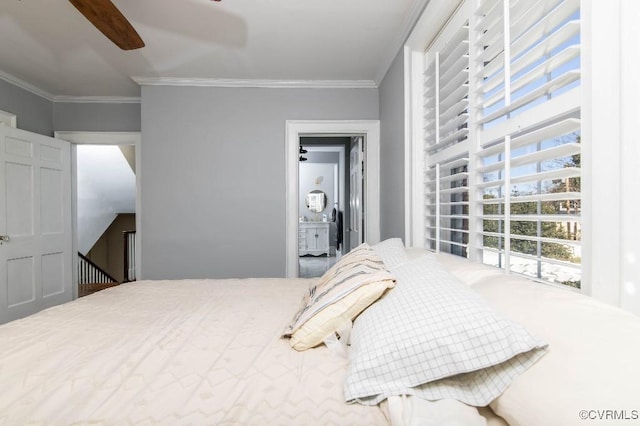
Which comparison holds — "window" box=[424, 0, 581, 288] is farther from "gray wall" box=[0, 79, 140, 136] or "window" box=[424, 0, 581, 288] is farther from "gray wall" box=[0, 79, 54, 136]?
"gray wall" box=[0, 79, 54, 136]

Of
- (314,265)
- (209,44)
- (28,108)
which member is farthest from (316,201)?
(209,44)

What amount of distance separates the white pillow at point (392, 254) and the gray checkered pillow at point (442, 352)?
0.57m

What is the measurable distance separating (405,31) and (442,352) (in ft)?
7.74

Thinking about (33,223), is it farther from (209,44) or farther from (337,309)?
(337,309)

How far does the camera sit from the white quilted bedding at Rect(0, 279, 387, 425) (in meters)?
0.76

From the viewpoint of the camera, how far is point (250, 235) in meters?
3.48

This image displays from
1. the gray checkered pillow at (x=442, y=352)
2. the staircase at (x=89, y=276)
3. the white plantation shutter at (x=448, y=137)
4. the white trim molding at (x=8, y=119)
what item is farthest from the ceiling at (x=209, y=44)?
the staircase at (x=89, y=276)

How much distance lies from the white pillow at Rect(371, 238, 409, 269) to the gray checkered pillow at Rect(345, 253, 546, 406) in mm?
572

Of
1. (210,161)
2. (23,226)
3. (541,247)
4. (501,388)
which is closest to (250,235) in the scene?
(210,161)

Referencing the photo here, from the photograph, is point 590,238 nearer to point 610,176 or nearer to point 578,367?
point 610,176

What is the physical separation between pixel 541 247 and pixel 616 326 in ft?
2.61

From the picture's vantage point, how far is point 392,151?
114 inches

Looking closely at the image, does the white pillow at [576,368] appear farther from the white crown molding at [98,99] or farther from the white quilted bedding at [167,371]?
the white crown molding at [98,99]

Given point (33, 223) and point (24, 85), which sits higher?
point (24, 85)
